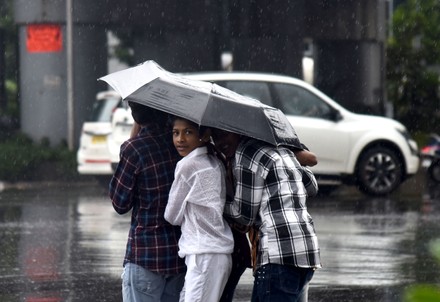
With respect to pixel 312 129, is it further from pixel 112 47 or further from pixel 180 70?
pixel 112 47

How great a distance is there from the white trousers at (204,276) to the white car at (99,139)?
1192 cm

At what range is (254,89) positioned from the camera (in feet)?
52.9

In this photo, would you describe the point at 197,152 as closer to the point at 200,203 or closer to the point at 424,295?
the point at 200,203

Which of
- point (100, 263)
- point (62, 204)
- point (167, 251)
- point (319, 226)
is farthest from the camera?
point (62, 204)

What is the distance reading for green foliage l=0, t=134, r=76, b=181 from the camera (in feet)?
63.6

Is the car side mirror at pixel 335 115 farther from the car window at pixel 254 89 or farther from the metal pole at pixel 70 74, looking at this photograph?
the metal pole at pixel 70 74

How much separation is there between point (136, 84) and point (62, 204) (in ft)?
34.7

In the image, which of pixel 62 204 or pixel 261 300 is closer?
pixel 261 300

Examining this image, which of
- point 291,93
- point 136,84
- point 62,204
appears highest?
point 136,84

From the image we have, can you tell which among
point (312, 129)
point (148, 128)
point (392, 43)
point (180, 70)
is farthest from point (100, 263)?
point (392, 43)

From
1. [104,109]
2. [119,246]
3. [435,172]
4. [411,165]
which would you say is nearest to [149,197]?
[119,246]

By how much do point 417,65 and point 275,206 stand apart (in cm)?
2342

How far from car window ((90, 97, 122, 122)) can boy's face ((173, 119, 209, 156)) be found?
12.0m

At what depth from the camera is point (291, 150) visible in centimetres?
496
